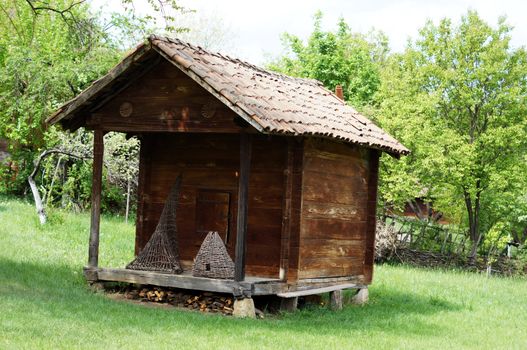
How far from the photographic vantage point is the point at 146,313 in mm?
12336

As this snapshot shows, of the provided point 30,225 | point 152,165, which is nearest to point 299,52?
point 30,225

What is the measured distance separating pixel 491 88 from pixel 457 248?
616 cm

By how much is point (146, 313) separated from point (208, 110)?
3466 millimetres

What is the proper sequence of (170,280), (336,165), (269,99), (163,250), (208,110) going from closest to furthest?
(208,110) → (269,99) → (170,280) → (163,250) → (336,165)

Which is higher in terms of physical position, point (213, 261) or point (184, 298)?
point (213, 261)

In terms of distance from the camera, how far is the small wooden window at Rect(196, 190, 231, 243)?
14.6m

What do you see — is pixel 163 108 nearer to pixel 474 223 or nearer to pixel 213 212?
pixel 213 212

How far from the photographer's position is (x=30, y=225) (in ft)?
69.5

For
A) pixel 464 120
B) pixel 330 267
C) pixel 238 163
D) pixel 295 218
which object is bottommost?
pixel 330 267

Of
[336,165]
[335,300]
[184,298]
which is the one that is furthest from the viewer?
[335,300]

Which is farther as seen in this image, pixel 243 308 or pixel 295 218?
pixel 295 218

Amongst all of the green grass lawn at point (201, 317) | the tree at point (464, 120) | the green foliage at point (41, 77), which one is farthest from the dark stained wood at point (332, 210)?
the tree at point (464, 120)

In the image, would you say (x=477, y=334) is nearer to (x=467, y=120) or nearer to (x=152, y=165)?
(x=152, y=165)

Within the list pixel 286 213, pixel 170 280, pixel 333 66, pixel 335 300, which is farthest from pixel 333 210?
pixel 333 66
